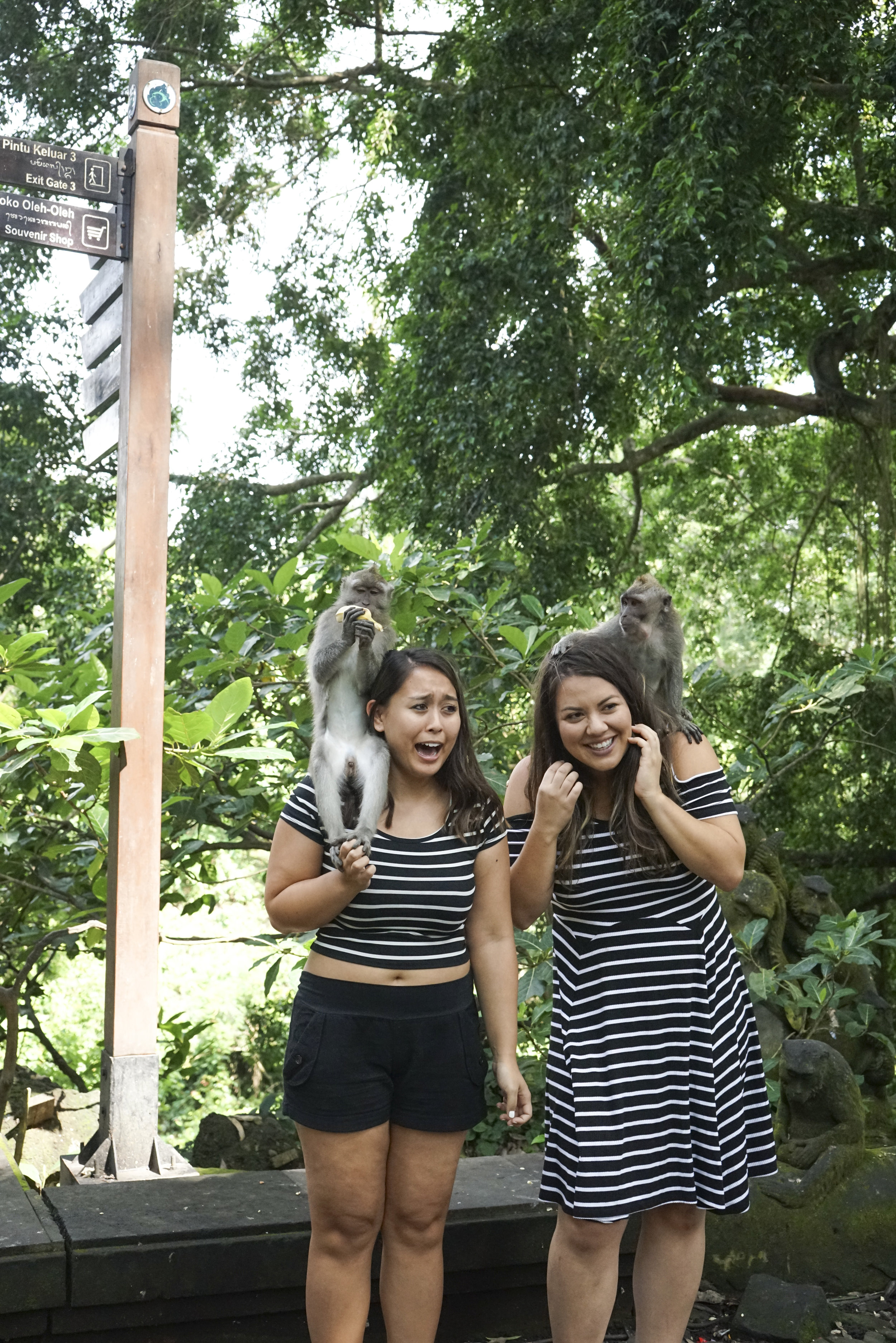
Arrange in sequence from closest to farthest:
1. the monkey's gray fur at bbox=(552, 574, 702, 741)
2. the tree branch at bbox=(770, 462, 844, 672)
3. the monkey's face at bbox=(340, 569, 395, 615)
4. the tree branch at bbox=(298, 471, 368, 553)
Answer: the monkey's face at bbox=(340, 569, 395, 615)
the monkey's gray fur at bbox=(552, 574, 702, 741)
the tree branch at bbox=(770, 462, 844, 672)
the tree branch at bbox=(298, 471, 368, 553)

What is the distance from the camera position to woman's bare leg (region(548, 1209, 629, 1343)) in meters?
1.80

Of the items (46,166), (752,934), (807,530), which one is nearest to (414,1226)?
(752,934)

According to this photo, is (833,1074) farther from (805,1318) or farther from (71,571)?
(71,571)

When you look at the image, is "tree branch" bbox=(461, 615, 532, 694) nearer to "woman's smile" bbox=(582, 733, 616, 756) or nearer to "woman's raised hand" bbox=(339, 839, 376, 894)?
"woman's smile" bbox=(582, 733, 616, 756)

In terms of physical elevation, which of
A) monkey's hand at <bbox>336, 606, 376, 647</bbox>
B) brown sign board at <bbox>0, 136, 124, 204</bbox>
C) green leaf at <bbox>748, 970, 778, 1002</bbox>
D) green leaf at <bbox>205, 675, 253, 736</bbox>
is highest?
brown sign board at <bbox>0, 136, 124, 204</bbox>

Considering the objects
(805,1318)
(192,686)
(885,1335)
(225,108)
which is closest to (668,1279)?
(805,1318)

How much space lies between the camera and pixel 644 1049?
6.10 feet

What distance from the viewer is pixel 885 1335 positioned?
242 centimetres

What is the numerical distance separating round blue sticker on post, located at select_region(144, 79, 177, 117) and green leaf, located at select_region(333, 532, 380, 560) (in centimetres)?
100

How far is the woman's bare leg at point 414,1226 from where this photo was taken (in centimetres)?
180

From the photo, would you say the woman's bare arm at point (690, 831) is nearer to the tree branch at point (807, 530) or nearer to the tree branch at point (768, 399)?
the tree branch at point (807, 530)

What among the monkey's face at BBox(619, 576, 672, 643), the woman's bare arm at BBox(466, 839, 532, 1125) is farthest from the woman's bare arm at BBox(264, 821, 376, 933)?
the monkey's face at BBox(619, 576, 672, 643)

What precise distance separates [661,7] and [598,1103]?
4773 mm

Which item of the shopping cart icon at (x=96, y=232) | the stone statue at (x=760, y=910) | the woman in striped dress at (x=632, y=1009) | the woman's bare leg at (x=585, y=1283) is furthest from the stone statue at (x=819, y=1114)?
the shopping cart icon at (x=96, y=232)
